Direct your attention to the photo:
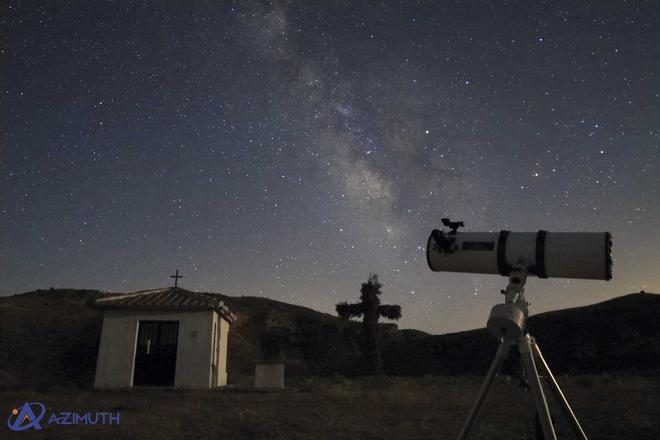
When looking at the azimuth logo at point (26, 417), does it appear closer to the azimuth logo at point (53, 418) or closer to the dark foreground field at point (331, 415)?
the azimuth logo at point (53, 418)

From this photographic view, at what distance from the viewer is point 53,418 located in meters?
8.92

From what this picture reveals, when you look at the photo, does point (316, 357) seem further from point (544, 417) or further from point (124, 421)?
point (544, 417)

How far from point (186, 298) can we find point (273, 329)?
2190 cm

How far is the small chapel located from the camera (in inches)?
646

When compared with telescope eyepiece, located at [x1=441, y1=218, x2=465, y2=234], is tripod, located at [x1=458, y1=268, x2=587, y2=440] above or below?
below

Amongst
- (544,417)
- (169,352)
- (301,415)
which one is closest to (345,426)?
(301,415)

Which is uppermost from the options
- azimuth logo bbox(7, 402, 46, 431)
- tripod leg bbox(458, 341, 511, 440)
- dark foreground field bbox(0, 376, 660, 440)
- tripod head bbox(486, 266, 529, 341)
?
tripod head bbox(486, 266, 529, 341)

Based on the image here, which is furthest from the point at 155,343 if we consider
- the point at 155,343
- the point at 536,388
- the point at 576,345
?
the point at 576,345

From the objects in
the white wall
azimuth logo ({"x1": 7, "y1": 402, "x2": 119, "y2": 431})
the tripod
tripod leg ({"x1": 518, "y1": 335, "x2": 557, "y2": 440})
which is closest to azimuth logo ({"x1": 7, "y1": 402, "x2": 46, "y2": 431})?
azimuth logo ({"x1": 7, "y1": 402, "x2": 119, "y2": 431})

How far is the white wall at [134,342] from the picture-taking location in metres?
16.3

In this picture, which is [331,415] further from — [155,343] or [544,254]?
[155,343]

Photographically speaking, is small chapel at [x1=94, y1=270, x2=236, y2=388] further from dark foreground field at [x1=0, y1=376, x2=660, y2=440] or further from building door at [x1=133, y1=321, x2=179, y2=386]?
dark foreground field at [x1=0, y1=376, x2=660, y2=440]

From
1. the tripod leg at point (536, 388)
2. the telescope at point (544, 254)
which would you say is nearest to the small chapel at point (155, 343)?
the telescope at point (544, 254)

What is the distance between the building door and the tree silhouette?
14212 mm
